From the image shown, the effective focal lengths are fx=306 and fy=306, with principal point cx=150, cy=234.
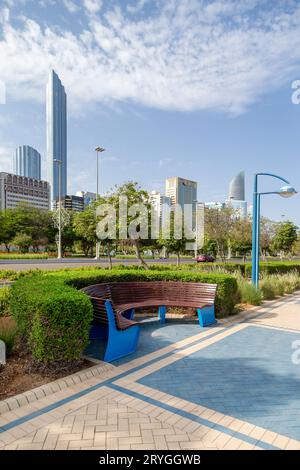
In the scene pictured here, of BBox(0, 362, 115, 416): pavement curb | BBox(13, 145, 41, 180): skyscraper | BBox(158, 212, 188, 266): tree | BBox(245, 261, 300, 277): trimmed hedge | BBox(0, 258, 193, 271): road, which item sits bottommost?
BBox(0, 258, 193, 271): road

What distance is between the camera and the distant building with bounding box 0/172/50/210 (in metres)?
101

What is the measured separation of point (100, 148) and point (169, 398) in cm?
2852

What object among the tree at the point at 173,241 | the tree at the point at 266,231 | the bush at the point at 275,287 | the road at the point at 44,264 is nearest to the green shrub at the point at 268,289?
the bush at the point at 275,287

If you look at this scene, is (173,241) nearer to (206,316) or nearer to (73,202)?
(206,316)

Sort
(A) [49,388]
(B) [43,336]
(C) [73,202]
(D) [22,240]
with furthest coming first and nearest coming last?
(C) [73,202] < (D) [22,240] < (B) [43,336] < (A) [49,388]

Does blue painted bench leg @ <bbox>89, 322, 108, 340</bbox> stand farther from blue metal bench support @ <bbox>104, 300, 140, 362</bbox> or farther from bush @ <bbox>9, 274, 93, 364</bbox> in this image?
bush @ <bbox>9, 274, 93, 364</bbox>

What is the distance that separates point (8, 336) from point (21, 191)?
112 metres

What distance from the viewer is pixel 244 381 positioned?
4395mm

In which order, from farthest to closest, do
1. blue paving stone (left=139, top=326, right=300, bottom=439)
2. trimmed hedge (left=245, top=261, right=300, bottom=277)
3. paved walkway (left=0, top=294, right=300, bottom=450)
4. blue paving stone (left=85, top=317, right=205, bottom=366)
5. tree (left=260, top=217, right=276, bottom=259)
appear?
tree (left=260, top=217, right=276, bottom=259), trimmed hedge (left=245, top=261, right=300, bottom=277), blue paving stone (left=85, top=317, right=205, bottom=366), blue paving stone (left=139, top=326, right=300, bottom=439), paved walkway (left=0, top=294, right=300, bottom=450)

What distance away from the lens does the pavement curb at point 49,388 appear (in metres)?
3.60

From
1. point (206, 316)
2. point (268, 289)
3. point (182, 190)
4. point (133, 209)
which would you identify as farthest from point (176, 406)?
point (182, 190)

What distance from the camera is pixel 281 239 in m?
31.4

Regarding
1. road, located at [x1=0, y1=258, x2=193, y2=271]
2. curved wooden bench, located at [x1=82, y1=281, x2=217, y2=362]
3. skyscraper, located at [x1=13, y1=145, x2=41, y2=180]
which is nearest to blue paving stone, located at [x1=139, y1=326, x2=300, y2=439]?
curved wooden bench, located at [x1=82, y1=281, x2=217, y2=362]

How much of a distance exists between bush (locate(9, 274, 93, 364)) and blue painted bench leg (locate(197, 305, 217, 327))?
3.52 m
